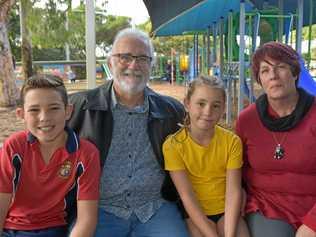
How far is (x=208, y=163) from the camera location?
8.75ft

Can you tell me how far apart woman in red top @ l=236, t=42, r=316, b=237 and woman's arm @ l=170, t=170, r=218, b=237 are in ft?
0.79

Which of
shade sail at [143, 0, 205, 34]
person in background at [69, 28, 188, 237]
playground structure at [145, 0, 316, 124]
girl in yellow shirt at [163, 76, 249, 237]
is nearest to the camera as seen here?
girl in yellow shirt at [163, 76, 249, 237]

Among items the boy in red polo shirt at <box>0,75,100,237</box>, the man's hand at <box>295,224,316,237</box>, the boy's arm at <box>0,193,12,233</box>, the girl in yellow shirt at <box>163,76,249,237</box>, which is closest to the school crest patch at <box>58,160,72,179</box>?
the boy in red polo shirt at <box>0,75,100,237</box>

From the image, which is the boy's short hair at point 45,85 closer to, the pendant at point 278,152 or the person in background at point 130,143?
the person in background at point 130,143

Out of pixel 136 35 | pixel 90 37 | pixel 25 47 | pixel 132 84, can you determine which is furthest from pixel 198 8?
pixel 132 84

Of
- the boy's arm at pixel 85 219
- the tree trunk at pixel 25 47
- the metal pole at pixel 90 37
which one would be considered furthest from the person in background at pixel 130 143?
the tree trunk at pixel 25 47

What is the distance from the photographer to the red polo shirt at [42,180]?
8.00 feet

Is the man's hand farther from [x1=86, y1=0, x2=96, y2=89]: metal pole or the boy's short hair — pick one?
[x1=86, y1=0, x2=96, y2=89]: metal pole

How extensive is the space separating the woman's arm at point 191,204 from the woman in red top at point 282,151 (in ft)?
0.79

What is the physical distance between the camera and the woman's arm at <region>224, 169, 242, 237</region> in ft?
8.30

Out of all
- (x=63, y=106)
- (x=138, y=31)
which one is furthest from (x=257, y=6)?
(x=63, y=106)

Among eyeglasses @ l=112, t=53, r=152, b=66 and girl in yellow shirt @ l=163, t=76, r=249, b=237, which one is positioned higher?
eyeglasses @ l=112, t=53, r=152, b=66

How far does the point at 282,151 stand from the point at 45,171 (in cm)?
128

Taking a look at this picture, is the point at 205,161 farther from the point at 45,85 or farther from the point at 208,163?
the point at 45,85
